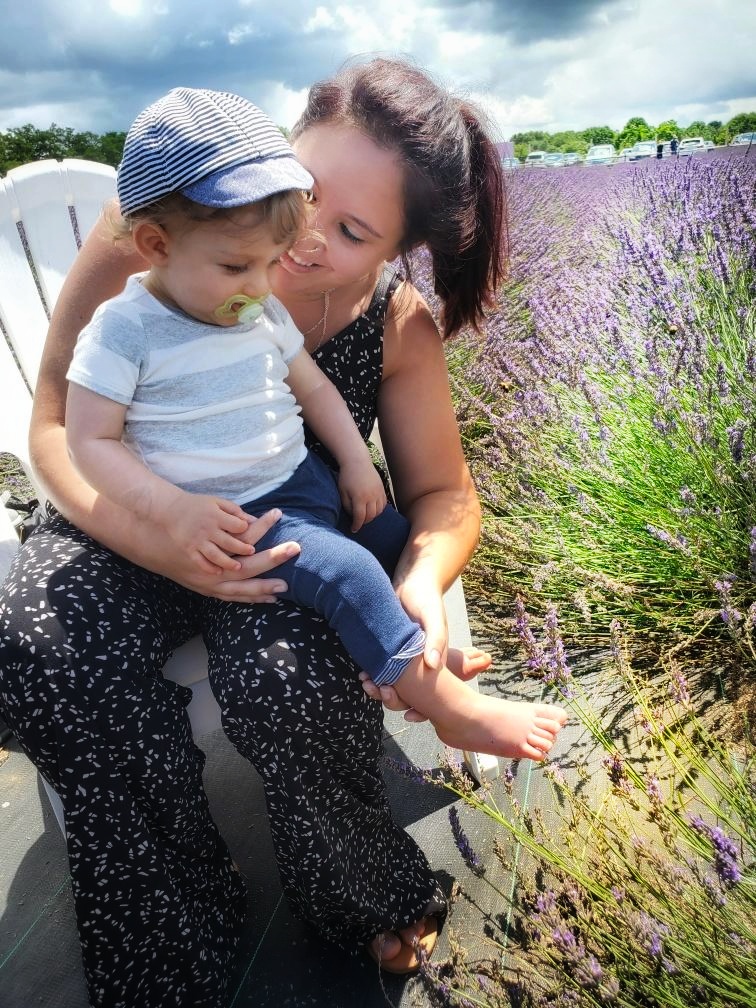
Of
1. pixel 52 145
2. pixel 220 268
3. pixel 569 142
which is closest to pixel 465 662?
pixel 220 268

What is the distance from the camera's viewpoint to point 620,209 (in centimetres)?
436

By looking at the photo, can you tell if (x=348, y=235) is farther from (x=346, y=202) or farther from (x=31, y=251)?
(x=31, y=251)

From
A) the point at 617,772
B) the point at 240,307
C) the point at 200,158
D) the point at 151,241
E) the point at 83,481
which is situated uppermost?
the point at 200,158

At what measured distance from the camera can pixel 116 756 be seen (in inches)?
46.5

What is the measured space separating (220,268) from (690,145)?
17.4 ft

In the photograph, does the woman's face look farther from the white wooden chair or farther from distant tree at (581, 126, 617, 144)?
distant tree at (581, 126, 617, 144)

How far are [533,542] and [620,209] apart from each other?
2.92m

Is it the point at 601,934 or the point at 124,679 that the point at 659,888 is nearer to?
the point at 601,934

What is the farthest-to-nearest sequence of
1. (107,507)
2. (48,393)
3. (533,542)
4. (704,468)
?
1. (533,542)
2. (704,468)
3. (48,393)
4. (107,507)

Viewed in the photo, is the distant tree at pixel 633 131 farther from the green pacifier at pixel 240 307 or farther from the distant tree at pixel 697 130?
the green pacifier at pixel 240 307

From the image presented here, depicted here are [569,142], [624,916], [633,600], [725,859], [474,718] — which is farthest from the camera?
[569,142]

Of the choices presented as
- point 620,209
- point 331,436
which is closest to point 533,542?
point 331,436

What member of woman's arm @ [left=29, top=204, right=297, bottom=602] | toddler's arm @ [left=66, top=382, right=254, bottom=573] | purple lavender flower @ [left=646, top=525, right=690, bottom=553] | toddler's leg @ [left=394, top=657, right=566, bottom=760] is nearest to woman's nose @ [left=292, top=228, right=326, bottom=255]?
woman's arm @ [left=29, top=204, right=297, bottom=602]

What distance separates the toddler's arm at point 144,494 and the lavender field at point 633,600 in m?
0.49
